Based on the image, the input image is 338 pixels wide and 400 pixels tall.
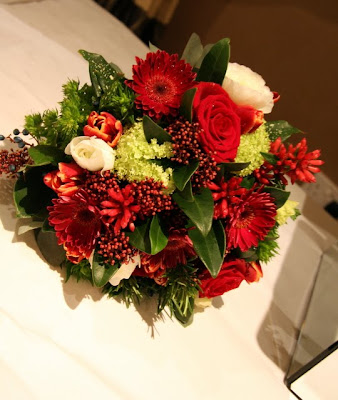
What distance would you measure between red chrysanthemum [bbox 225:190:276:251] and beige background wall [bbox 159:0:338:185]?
1.52m

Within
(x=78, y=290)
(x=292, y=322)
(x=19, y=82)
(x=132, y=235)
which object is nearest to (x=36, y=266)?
(x=78, y=290)

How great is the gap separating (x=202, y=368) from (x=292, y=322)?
327 mm

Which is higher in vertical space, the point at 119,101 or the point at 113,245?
the point at 119,101

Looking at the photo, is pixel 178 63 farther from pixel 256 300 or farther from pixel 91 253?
Answer: pixel 256 300

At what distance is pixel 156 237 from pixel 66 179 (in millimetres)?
166

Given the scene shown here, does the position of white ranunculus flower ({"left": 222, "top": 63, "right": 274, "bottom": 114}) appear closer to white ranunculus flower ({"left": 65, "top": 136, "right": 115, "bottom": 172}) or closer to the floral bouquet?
the floral bouquet

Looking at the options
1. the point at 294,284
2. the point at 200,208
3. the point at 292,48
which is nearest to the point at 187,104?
the point at 200,208

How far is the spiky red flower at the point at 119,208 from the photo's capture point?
610 millimetres

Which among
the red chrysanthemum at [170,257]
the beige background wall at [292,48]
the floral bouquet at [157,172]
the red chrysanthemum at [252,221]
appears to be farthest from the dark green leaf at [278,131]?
the beige background wall at [292,48]

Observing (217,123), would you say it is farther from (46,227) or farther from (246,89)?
(46,227)

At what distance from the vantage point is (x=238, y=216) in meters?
0.66

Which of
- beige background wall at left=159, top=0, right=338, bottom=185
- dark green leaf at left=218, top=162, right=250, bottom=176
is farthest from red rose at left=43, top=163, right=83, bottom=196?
beige background wall at left=159, top=0, right=338, bottom=185

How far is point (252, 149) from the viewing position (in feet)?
2.32

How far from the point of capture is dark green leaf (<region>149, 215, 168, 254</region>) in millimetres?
644
